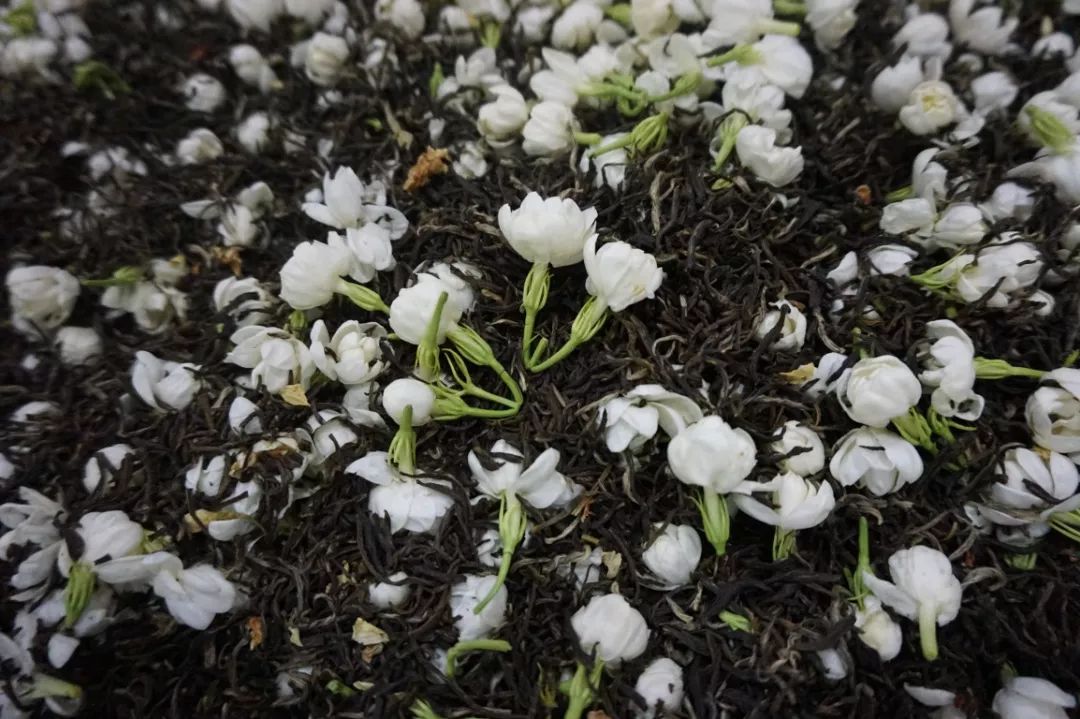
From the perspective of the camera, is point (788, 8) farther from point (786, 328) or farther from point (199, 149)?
point (199, 149)

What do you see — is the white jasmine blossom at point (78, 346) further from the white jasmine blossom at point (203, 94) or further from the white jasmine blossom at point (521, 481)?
the white jasmine blossom at point (521, 481)

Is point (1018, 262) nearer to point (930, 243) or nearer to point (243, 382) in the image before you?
point (930, 243)

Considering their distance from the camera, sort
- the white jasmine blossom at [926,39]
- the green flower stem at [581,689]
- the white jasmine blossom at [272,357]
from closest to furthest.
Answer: the green flower stem at [581,689] → the white jasmine blossom at [272,357] → the white jasmine blossom at [926,39]

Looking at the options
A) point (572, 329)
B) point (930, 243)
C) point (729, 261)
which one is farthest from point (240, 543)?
point (930, 243)

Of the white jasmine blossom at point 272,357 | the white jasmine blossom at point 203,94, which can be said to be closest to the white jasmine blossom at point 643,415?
the white jasmine blossom at point 272,357

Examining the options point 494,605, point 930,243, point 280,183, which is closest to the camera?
point 494,605

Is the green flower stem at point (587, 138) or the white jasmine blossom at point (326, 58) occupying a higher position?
the white jasmine blossom at point (326, 58)

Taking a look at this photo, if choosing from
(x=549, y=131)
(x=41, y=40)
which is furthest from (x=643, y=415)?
(x=41, y=40)

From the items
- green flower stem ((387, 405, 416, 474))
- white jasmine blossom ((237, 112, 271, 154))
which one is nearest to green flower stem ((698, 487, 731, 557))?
green flower stem ((387, 405, 416, 474))
